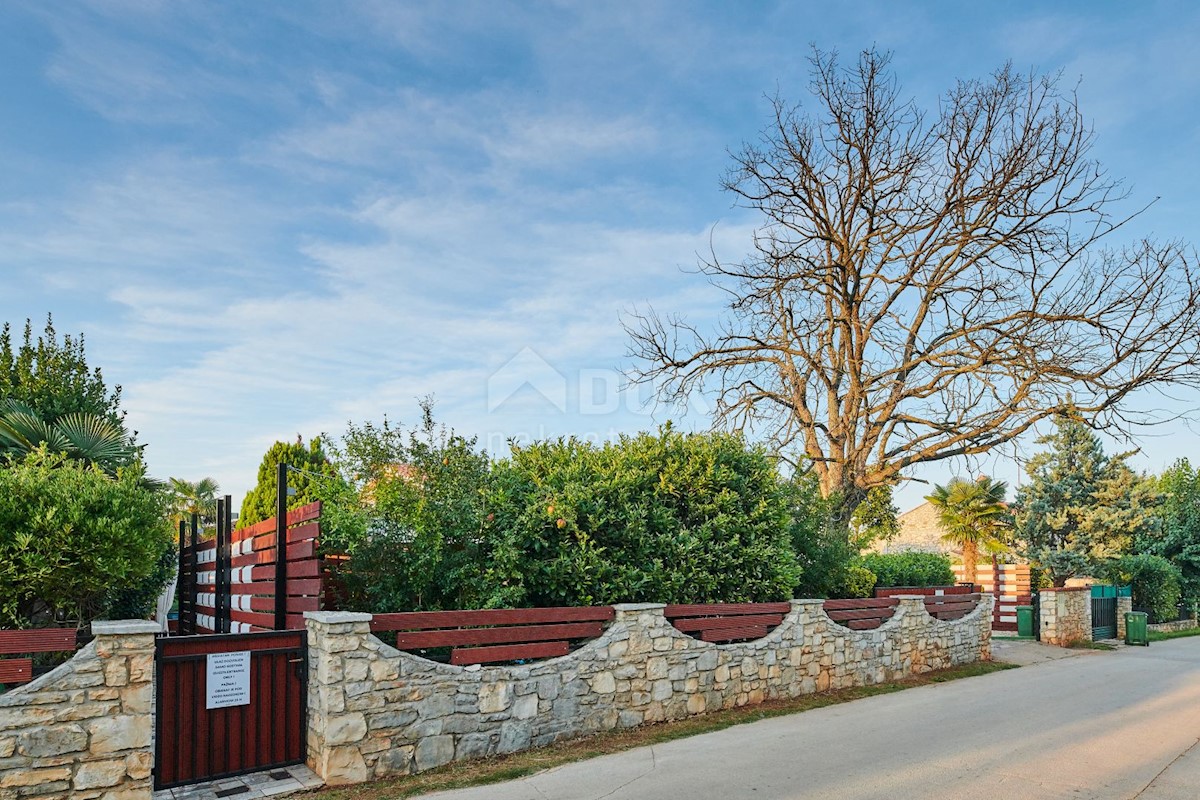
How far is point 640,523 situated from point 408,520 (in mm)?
3143

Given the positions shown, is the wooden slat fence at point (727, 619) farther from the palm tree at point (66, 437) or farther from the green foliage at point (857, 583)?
the palm tree at point (66, 437)

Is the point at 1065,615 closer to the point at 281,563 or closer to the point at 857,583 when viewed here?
the point at 857,583

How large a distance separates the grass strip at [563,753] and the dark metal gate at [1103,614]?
13847mm

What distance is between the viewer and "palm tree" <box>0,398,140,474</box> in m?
14.4

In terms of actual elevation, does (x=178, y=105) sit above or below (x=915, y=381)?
above

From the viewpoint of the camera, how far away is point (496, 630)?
8.75 meters

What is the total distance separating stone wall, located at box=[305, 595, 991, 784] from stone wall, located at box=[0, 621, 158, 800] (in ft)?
4.79

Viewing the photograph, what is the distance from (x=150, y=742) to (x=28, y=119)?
29.3 feet

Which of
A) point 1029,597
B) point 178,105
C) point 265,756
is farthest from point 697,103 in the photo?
point 1029,597

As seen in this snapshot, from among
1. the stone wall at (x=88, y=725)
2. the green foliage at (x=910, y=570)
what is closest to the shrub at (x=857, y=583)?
the green foliage at (x=910, y=570)

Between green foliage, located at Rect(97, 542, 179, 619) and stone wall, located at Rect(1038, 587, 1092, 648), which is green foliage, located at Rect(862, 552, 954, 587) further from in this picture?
green foliage, located at Rect(97, 542, 179, 619)

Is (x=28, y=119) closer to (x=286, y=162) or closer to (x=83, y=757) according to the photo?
(x=286, y=162)

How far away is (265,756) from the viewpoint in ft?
25.3

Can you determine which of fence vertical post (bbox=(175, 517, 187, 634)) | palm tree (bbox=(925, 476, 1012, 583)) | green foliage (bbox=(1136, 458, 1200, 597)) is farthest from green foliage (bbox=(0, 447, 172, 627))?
green foliage (bbox=(1136, 458, 1200, 597))
